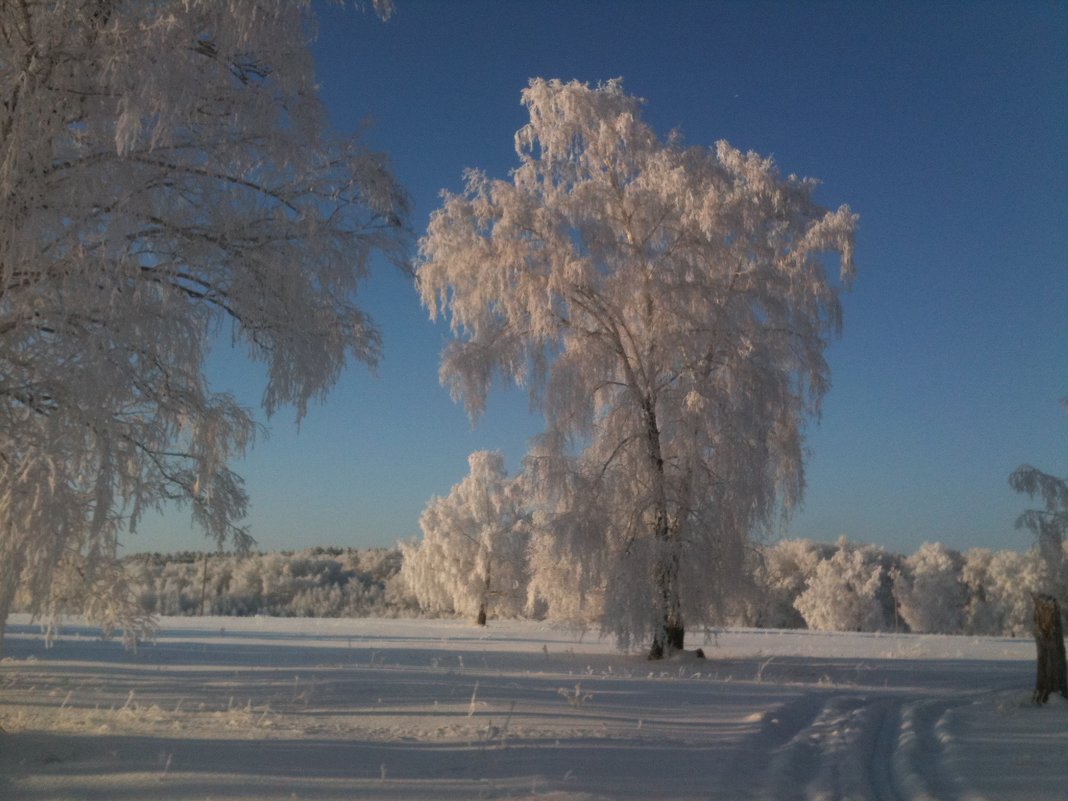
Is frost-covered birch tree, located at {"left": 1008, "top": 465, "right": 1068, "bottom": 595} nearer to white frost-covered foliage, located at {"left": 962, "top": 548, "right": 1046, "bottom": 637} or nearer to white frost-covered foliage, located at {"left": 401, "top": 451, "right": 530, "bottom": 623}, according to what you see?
white frost-covered foliage, located at {"left": 401, "top": 451, "right": 530, "bottom": 623}

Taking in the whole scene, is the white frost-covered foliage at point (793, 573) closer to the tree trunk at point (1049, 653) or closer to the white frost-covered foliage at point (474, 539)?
the white frost-covered foliage at point (474, 539)

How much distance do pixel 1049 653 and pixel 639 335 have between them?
726 centimetres

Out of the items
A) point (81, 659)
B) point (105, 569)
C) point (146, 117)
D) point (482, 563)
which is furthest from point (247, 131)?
point (482, 563)

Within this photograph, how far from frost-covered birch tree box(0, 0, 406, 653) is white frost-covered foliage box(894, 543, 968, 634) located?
54.4m

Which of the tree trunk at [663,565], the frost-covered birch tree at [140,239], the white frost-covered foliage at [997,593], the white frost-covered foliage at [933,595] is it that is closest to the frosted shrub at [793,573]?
the white frost-covered foliage at [933,595]

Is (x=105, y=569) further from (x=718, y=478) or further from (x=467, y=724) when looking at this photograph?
(x=718, y=478)

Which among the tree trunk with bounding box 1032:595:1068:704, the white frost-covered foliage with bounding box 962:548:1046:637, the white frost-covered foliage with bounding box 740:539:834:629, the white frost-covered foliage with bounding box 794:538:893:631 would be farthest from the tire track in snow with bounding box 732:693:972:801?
the white frost-covered foliage with bounding box 740:539:834:629

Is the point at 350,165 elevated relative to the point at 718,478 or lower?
elevated

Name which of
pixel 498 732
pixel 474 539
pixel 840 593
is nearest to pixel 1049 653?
pixel 498 732

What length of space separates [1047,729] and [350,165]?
797 centimetres

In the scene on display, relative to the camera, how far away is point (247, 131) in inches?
228

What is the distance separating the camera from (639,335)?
1392 centimetres

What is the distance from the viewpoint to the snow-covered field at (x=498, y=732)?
4754 millimetres

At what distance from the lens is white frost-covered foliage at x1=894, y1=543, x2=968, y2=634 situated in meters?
52.8
